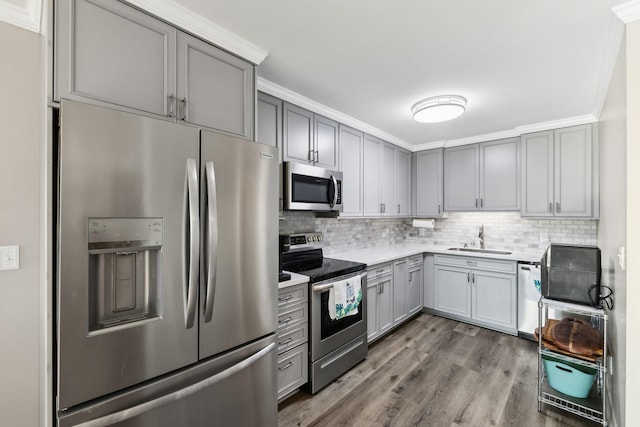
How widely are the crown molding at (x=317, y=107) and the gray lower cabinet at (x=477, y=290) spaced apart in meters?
1.89

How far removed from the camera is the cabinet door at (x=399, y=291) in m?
3.37

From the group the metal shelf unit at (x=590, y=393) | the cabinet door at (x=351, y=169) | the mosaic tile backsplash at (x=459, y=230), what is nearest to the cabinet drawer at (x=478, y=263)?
the mosaic tile backsplash at (x=459, y=230)

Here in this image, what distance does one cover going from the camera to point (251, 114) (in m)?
1.89

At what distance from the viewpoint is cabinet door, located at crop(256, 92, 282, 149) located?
229 centimetres

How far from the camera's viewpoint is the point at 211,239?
4.51 ft

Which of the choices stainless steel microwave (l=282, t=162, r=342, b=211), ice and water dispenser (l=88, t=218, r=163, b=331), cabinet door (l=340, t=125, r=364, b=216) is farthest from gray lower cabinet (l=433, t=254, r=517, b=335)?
ice and water dispenser (l=88, t=218, r=163, b=331)

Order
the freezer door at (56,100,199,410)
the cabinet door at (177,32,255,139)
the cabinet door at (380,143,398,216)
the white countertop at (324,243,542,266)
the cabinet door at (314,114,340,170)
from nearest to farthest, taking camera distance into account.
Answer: the freezer door at (56,100,199,410) → the cabinet door at (177,32,255,139) → the cabinet door at (314,114,340,170) → the white countertop at (324,243,542,266) → the cabinet door at (380,143,398,216)

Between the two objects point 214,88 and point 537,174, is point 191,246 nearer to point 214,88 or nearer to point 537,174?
point 214,88

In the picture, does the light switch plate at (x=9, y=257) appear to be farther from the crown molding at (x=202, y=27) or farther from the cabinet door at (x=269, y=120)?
the cabinet door at (x=269, y=120)

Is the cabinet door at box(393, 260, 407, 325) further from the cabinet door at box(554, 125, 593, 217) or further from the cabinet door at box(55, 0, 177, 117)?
the cabinet door at box(55, 0, 177, 117)

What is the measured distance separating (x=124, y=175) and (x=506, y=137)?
421 cm

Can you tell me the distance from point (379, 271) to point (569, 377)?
1661 mm

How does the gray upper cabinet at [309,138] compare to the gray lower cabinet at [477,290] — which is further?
the gray lower cabinet at [477,290]

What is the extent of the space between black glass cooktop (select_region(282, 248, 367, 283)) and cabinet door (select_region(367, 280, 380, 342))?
0.39 metres
